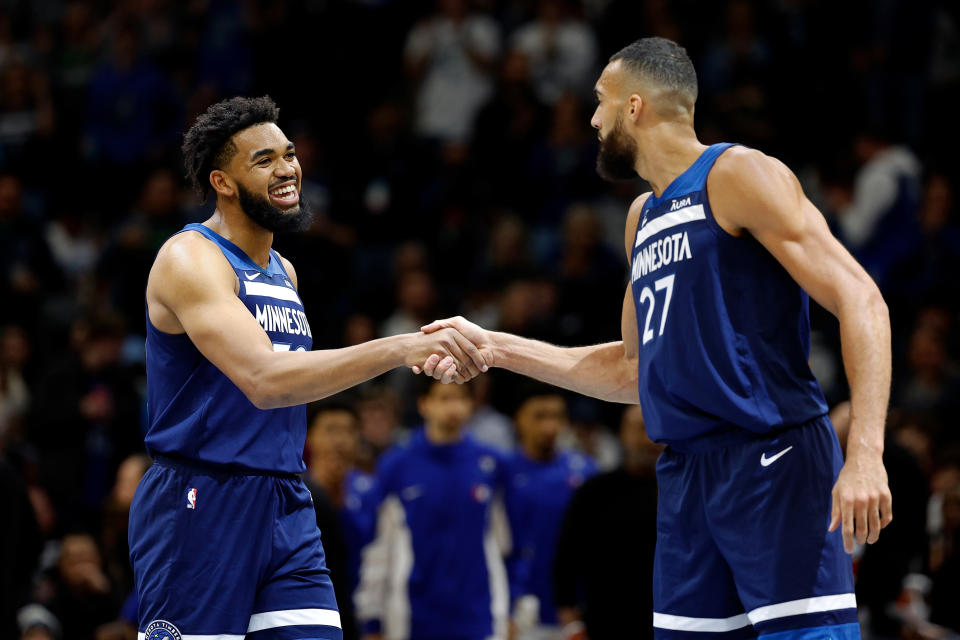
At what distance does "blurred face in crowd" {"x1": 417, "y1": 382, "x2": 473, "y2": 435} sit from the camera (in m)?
9.96

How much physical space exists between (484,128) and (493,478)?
18.9 feet

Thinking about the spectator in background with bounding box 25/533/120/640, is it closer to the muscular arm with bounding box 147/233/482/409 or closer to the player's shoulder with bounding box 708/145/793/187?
the muscular arm with bounding box 147/233/482/409

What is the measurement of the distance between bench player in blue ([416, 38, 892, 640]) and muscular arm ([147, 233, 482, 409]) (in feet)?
3.68

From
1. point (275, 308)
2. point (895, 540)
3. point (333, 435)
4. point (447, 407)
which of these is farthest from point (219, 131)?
point (895, 540)

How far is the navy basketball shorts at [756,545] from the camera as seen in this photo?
4.79m

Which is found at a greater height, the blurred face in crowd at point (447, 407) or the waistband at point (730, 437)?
the blurred face in crowd at point (447, 407)

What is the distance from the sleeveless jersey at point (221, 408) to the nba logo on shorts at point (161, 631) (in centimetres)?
67

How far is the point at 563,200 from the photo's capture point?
1446 cm

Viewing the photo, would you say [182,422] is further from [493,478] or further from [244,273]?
[493,478]

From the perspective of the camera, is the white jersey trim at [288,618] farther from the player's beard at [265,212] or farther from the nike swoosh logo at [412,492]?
the nike swoosh logo at [412,492]

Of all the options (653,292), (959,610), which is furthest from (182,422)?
(959,610)

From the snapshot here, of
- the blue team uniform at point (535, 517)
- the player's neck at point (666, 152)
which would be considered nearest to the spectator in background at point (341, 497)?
the blue team uniform at point (535, 517)

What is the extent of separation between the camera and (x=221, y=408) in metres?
5.47

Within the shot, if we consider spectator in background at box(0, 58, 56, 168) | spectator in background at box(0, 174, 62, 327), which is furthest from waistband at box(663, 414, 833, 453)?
spectator in background at box(0, 58, 56, 168)
